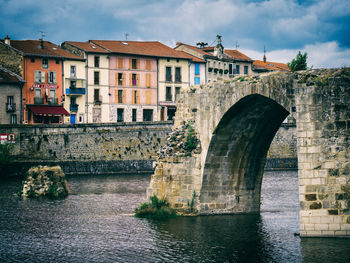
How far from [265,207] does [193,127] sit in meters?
7.78

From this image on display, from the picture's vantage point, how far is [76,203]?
41.7 metres

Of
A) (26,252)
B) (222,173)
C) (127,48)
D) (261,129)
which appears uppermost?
(127,48)

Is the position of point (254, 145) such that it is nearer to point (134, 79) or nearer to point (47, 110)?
point (47, 110)

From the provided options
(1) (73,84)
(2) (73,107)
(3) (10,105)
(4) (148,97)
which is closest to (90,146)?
(3) (10,105)

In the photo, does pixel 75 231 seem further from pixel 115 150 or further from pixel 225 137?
pixel 115 150

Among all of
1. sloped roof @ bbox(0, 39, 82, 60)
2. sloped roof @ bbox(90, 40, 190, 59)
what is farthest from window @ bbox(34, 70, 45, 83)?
sloped roof @ bbox(90, 40, 190, 59)

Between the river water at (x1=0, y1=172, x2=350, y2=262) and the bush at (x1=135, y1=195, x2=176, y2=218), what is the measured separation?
60 centimetres

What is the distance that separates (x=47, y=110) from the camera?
75312 millimetres

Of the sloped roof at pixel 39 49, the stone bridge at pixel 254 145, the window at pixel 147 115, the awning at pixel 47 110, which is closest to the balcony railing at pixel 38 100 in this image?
the awning at pixel 47 110

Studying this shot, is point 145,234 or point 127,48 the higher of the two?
point 127,48

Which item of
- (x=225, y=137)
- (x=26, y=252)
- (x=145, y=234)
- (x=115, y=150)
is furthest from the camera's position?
(x=115, y=150)

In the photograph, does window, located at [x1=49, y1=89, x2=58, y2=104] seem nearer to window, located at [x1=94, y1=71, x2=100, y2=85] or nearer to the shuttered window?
window, located at [x1=94, y1=71, x2=100, y2=85]

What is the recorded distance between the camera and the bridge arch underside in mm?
31312

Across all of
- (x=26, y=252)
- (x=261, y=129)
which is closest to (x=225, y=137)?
(x=261, y=129)
